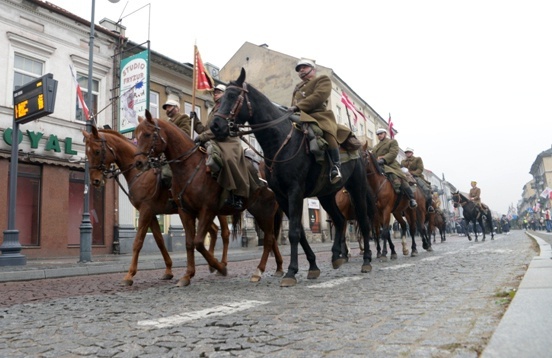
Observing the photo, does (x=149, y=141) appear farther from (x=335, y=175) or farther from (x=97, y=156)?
(x=335, y=175)

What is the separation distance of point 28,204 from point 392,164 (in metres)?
14.1

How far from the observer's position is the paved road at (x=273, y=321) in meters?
2.73

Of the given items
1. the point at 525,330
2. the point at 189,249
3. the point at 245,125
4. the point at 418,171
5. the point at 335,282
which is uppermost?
the point at 418,171

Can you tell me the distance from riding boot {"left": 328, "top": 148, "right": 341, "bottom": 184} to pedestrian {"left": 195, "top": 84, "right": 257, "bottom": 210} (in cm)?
126

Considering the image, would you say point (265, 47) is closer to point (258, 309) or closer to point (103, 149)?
point (103, 149)

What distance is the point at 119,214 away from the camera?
67.0 feet

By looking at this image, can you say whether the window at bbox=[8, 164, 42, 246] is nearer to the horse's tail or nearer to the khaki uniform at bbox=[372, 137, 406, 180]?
the horse's tail

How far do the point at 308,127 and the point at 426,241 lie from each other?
8.22 meters

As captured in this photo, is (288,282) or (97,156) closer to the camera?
(288,282)

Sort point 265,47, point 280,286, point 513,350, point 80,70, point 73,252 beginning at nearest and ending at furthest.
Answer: point 513,350, point 280,286, point 73,252, point 80,70, point 265,47

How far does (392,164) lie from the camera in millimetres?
11430

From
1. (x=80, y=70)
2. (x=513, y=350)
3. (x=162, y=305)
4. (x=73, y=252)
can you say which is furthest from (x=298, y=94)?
(x=80, y=70)

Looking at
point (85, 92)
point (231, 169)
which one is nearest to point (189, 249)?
point (231, 169)

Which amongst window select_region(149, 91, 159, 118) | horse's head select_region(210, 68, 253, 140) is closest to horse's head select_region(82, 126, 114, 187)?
horse's head select_region(210, 68, 253, 140)
